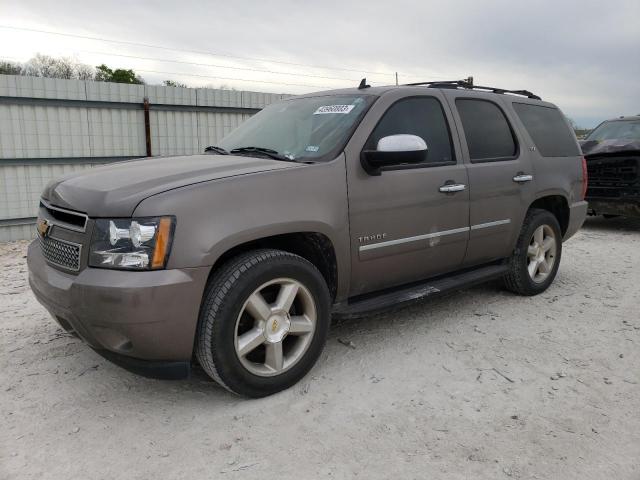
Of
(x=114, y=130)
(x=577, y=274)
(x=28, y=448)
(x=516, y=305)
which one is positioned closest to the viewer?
(x=28, y=448)

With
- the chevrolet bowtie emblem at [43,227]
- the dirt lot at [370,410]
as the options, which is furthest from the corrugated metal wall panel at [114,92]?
the chevrolet bowtie emblem at [43,227]

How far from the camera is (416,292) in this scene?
3.73m

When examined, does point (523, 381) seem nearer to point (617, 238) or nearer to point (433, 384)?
point (433, 384)

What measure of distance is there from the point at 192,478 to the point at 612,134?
9463mm

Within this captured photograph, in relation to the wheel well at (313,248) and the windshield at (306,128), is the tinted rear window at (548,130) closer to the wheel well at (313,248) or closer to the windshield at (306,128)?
the windshield at (306,128)

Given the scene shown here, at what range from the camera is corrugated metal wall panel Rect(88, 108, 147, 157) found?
331 inches

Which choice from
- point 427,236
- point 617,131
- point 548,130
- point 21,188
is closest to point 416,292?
point 427,236

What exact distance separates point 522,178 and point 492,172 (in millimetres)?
436

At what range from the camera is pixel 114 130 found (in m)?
8.58

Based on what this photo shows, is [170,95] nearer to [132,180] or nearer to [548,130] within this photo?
[548,130]

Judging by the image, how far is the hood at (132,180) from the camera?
2.62 meters

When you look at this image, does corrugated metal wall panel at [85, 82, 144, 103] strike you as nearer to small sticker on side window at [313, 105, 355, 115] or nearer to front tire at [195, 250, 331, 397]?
small sticker on side window at [313, 105, 355, 115]

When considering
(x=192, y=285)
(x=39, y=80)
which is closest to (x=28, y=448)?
(x=192, y=285)

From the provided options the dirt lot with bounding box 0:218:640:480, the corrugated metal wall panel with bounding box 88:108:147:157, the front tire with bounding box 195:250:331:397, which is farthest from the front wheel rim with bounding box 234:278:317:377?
the corrugated metal wall panel with bounding box 88:108:147:157
